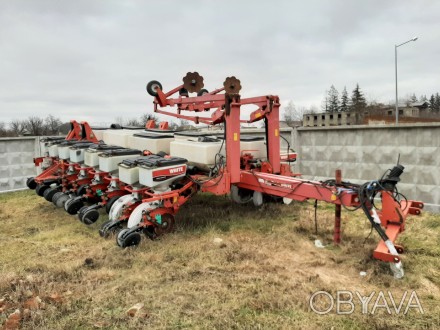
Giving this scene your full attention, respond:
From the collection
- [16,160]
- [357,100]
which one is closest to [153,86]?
[16,160]

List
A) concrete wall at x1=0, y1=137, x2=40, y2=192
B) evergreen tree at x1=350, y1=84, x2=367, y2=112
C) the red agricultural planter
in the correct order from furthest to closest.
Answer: evergreen tree at x1=350, y1=84, x2=367, y2=112 → concrete wall at x1=0, y1=137, x2=40, y2=192 → the red agricultural planter

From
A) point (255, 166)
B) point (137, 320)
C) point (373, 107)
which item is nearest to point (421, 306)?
point (137, 320)

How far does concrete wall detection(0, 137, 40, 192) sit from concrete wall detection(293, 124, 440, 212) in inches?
277

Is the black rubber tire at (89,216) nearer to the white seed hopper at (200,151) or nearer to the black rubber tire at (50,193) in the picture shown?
the white seed hopper at (200,151)

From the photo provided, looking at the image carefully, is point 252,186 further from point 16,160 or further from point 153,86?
point 16,160

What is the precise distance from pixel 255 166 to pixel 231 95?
1.33 meters

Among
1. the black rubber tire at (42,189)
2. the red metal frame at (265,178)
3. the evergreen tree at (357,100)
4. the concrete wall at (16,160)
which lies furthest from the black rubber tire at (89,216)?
the evergreen tree at (357,100)

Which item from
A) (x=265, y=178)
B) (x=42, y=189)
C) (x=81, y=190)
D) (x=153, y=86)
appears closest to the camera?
(x=265, y=178)

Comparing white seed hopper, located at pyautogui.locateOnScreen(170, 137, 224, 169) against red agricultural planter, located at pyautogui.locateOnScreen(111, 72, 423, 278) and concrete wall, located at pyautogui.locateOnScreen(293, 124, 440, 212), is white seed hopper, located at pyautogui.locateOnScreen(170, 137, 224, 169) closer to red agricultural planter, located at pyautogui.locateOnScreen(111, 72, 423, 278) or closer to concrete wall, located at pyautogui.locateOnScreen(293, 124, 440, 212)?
red agricultural planter, located at pyautogui.locateOnScreen(111, 72, 423, 278)

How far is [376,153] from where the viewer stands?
22.5ft

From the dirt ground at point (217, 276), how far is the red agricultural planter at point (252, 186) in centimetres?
28

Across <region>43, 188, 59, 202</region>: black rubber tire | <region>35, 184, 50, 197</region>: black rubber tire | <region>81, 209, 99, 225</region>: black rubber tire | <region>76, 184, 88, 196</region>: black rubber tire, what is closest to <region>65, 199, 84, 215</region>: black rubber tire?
<region>76, 184, 88, 196</region>: black rubber tire

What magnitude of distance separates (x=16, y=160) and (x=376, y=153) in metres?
8.81

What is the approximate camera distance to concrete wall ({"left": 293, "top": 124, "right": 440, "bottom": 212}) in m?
6.20
